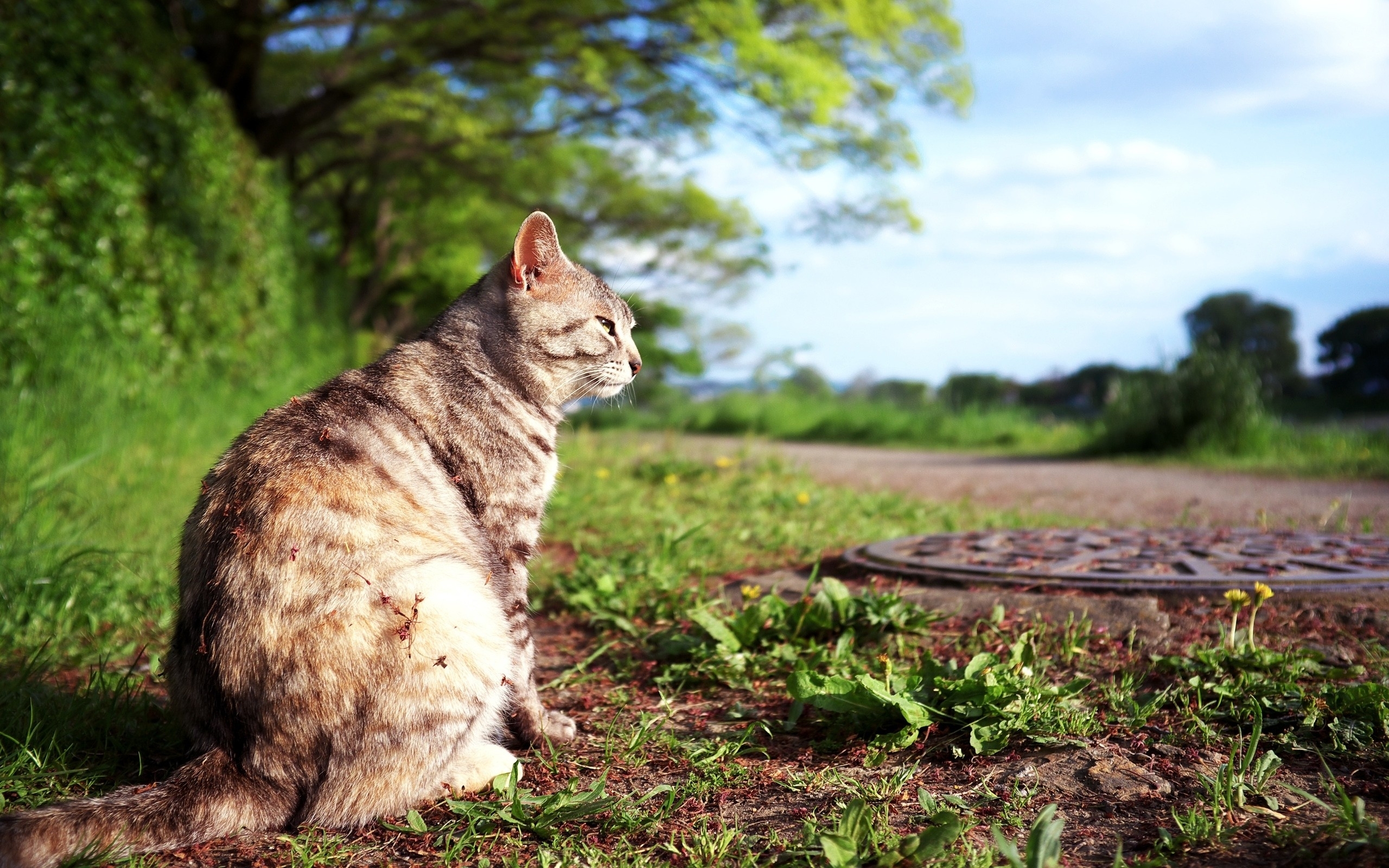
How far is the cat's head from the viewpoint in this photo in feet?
9.83

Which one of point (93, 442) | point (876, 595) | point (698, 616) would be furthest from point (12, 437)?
point (876, 595)

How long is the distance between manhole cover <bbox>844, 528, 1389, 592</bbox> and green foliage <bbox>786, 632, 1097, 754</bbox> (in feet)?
2.77

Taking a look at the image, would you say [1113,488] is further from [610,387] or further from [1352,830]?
[1352,830]

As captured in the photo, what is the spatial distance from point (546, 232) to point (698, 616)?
1392mm

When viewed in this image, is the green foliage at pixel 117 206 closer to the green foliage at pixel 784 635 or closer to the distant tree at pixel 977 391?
the green foliage at pixel 784 635

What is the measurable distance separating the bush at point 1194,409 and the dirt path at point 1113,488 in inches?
29.1

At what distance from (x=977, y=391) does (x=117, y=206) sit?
1357cm

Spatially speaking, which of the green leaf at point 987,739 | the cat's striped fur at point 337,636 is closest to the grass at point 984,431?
the cat's striped fur at point 337,636

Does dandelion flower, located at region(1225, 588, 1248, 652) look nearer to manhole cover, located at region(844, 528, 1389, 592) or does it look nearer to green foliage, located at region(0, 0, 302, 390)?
manhole cover, located at region(844, 528, 1389, 592)

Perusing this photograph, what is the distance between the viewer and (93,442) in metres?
5.32

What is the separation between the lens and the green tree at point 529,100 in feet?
36.7

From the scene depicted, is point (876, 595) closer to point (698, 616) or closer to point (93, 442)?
point (698, 616)

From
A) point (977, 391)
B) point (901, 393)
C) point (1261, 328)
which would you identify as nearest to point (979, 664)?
point (901, 393)

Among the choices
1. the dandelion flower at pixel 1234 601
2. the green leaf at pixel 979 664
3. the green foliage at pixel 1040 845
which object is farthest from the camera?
the dandelion flower at pixel 1234 601
